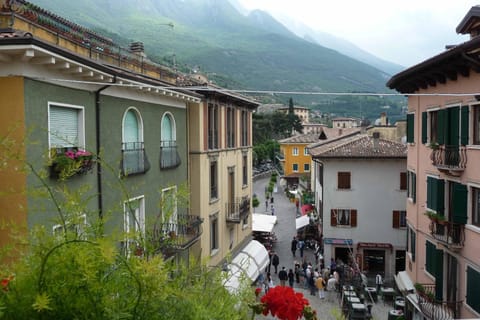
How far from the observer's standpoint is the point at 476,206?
13703mm

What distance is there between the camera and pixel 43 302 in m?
2.48

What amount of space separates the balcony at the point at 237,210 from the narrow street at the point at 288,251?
14.3ft

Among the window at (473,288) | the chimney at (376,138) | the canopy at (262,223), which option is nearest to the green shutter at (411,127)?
the window at (473,288)

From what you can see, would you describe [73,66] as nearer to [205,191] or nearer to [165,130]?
[165,130]

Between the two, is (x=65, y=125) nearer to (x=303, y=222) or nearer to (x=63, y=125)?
(x=63, y=125)

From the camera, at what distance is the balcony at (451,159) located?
46.2 feet

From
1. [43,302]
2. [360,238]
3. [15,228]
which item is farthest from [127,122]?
[360,238]

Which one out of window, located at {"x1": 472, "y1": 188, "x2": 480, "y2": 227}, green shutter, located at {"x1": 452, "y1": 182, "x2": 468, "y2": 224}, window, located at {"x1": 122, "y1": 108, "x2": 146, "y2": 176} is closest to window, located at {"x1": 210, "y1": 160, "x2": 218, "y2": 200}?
window, located at {"x1": 122, "y1": 108, "x2": 146, "y2": 176}

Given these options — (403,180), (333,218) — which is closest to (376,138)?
(403,180)

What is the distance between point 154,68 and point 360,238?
1816 centimetres

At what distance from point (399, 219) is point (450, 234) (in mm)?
14838

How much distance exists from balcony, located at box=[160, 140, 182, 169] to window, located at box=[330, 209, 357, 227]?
1555cm

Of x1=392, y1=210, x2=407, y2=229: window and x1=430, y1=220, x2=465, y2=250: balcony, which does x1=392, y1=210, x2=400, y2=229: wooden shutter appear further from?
x1=430, y1=220, x2=465, y2=250: balcony

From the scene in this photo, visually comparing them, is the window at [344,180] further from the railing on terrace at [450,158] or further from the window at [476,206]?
the window at [476,206]
